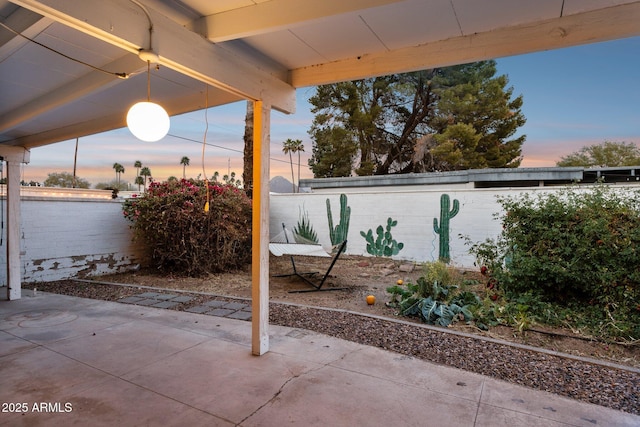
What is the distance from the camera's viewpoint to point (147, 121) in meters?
2.26

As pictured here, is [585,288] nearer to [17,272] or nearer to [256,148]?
[256,148]

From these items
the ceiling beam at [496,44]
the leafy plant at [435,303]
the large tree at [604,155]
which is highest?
the large tree at [604,155]

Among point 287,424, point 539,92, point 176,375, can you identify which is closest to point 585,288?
point 287,424

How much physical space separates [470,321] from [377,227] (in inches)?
180

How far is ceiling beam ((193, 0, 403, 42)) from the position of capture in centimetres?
191

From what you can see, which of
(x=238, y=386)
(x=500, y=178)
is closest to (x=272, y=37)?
(x=238, y=386)

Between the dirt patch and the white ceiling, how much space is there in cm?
258

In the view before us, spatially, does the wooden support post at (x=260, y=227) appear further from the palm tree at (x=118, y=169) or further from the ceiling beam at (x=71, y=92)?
the palm tree at (x=118, y=169)

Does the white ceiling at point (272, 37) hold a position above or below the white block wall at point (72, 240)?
above

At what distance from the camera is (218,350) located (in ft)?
9.74

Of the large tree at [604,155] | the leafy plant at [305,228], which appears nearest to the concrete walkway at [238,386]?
the leafy plant at [305,228]

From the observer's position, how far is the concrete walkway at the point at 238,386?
78.3 inches

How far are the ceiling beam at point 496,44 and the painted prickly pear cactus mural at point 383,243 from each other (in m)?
5.50

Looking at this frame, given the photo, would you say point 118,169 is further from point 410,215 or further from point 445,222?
point 445,222
